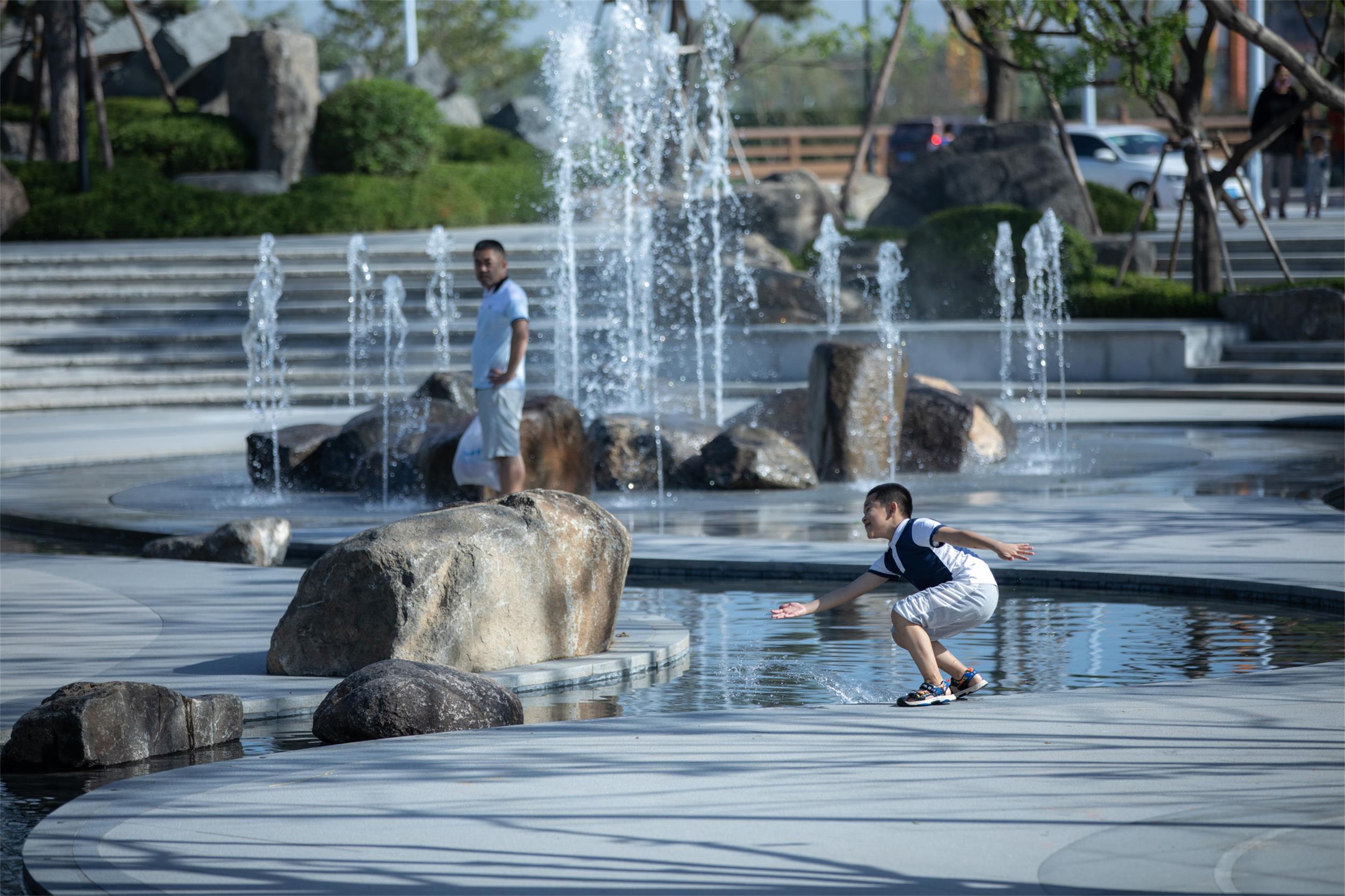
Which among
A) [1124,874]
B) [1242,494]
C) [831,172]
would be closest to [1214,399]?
[1242,494]

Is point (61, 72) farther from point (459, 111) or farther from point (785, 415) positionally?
point (785, 415)

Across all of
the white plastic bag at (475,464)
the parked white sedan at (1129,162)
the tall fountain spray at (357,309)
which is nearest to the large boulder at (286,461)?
the white plastic bag at (475,464)

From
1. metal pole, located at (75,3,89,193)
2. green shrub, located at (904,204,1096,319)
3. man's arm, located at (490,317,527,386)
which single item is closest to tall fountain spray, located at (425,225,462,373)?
green shrub, located at (904,204,1096,319)

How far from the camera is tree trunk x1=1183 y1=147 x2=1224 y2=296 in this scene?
20.7 metres

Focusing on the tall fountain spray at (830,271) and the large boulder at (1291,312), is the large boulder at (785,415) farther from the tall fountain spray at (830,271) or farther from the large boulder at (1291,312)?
the large boulder at (1291,312)

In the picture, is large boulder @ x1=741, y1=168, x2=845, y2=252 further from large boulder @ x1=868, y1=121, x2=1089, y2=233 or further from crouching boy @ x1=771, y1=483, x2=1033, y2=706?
crouching boy @ x1=771, y1=483, x2=1033, y2=706

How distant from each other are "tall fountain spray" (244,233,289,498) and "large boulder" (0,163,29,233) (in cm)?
536

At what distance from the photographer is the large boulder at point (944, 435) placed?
44.7 ft

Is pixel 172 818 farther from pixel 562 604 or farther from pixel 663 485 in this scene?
pixel 663 485

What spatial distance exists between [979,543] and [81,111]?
2229cm

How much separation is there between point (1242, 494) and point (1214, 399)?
7.17 metres

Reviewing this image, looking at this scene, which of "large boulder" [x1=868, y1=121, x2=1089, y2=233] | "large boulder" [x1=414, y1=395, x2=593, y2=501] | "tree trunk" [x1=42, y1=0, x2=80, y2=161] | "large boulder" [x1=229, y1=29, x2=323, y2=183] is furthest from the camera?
"large boulder" [x1=229, y1=29, x2=323, y2=183]

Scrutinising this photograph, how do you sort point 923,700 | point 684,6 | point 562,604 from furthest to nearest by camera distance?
point 684,6 < point 562,604 < point 923,700

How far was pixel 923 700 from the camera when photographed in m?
6.18
